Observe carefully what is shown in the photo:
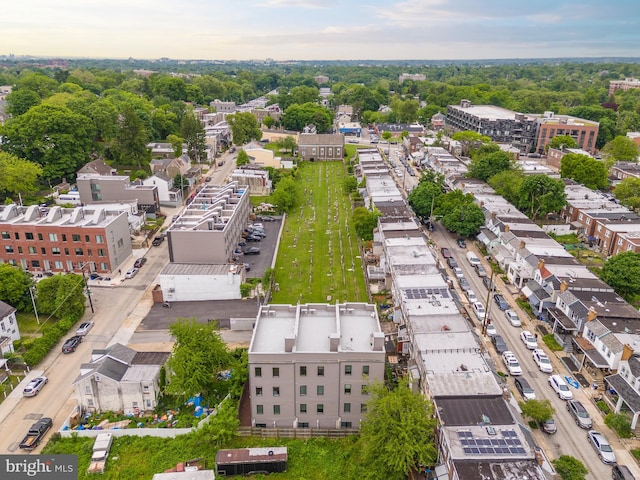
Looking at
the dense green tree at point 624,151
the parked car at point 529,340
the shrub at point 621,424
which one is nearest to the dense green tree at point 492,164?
the dense green tree at point 624,151

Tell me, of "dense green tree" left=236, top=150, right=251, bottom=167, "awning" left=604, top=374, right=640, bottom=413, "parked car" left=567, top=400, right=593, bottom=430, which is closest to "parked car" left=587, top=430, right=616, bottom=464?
"parked car" left=567, top=400, right=593, bottom=430

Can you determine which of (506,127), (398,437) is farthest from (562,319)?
(506,127)

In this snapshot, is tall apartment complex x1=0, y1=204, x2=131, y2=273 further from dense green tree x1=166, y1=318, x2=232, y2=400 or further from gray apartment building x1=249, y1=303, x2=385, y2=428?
gray apartment building x1=249, y1=303, x2=385, y2=428

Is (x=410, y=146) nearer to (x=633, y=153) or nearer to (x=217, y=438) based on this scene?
(x=633, y=153)

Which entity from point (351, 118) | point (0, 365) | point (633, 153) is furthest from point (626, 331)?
point (351, 118)

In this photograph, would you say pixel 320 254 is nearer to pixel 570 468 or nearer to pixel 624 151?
pixel 570 468

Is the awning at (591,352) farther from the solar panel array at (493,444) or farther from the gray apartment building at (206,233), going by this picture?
the gray apartment building at (206,233)
